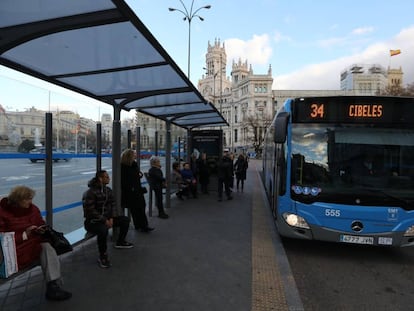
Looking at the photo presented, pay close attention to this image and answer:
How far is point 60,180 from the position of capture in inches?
209

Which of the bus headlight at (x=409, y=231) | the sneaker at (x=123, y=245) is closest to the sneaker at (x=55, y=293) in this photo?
Result: the sneaker at (x=123, y=245)

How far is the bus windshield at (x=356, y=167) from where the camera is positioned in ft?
16.2

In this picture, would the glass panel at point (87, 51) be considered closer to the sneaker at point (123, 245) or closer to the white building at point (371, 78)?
the sneaker at point (123, 245)

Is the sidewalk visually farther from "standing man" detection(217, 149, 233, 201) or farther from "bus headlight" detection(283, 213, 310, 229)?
"standing man" detection(217, 149, 233, 201)

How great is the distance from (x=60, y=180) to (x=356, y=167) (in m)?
4.90

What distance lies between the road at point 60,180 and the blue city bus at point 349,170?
11.8 ft

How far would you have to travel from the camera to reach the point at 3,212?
128 inches

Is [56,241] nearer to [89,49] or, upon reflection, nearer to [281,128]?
[89,49]

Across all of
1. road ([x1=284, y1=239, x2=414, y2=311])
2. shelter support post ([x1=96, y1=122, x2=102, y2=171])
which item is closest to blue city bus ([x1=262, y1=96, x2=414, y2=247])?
road ([x1=284, y1=239, x2=414, y2=311])

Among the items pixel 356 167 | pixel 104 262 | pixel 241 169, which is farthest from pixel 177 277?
pixel 241 169

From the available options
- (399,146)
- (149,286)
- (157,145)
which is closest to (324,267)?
(399,146)

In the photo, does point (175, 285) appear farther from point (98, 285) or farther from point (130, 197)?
point (130, 197)

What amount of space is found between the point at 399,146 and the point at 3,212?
18.3 feet

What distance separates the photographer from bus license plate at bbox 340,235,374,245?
192 inches
